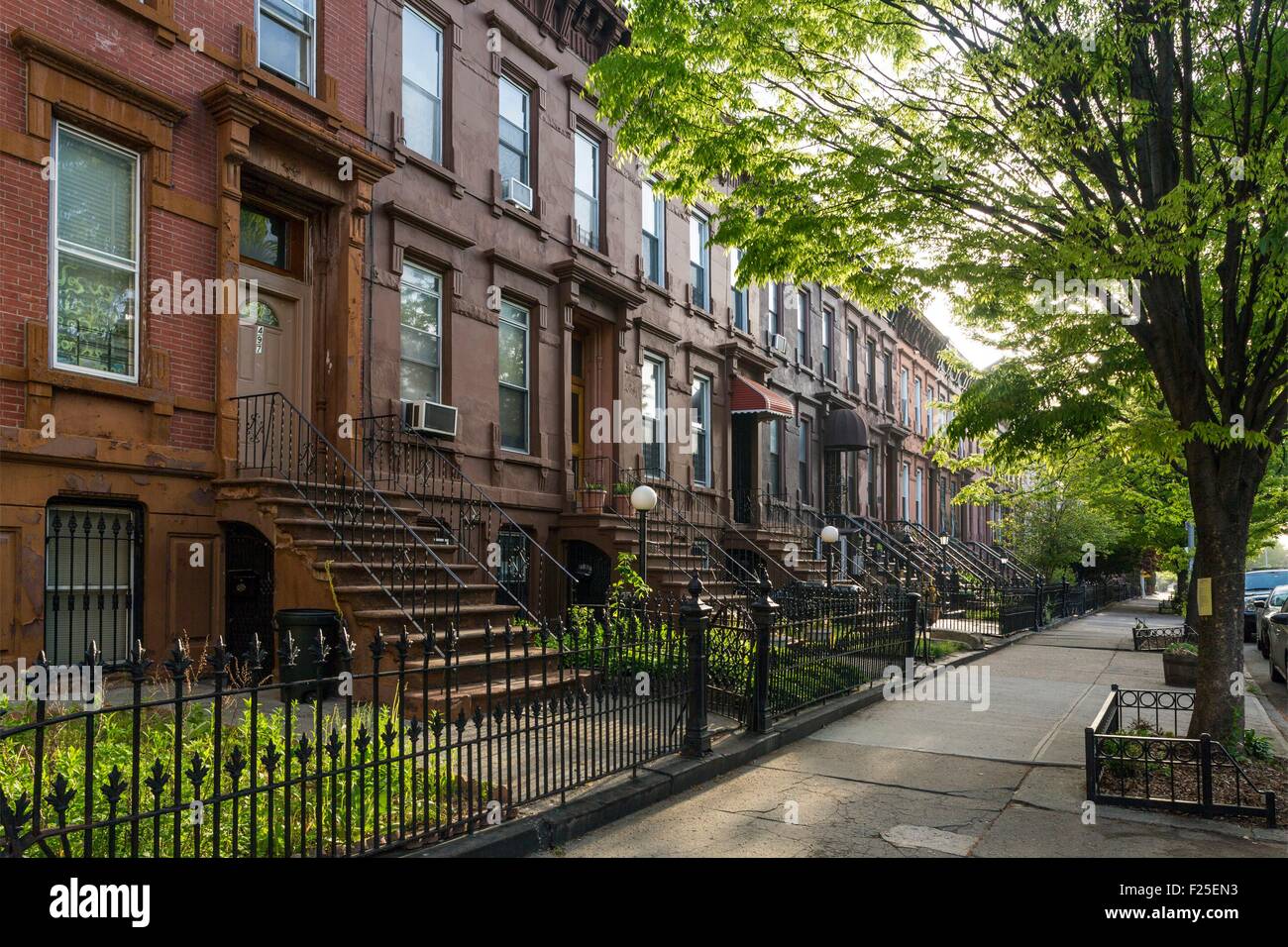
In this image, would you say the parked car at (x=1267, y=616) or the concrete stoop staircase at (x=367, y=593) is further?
the parked car at (x=1267, y=616)

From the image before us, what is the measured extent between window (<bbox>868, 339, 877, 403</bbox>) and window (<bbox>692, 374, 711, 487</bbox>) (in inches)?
495

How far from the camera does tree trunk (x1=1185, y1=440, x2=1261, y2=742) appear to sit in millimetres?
7625

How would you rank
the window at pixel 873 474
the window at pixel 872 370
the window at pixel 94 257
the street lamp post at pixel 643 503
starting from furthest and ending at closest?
the window at pixel 872 370 < the window at pixel 873 474 < the street lamp post at pixel 643 503 < the window at pixel 94 257

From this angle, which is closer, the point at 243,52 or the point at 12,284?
the point at 12,284

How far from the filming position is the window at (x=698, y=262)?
1986 cm

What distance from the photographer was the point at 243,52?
10094 millimetres

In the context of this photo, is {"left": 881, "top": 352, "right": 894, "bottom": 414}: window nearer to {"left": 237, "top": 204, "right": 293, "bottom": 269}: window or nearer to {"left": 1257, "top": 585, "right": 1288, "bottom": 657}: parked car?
{"left": 1257, "top": 585, "right": 1288, "bottom": 657}: parked car

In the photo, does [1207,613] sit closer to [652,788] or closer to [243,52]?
[652,788]

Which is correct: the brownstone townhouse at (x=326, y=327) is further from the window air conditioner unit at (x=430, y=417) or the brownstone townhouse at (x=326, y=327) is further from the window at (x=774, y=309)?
the window at (x=774, y=309)

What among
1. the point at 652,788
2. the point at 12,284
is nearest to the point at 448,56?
the point at 12,284

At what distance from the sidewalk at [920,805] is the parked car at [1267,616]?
8634mm

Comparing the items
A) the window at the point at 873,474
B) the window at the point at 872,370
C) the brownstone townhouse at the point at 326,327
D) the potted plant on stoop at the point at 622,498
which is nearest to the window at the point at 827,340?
the window at the point at 872,370
